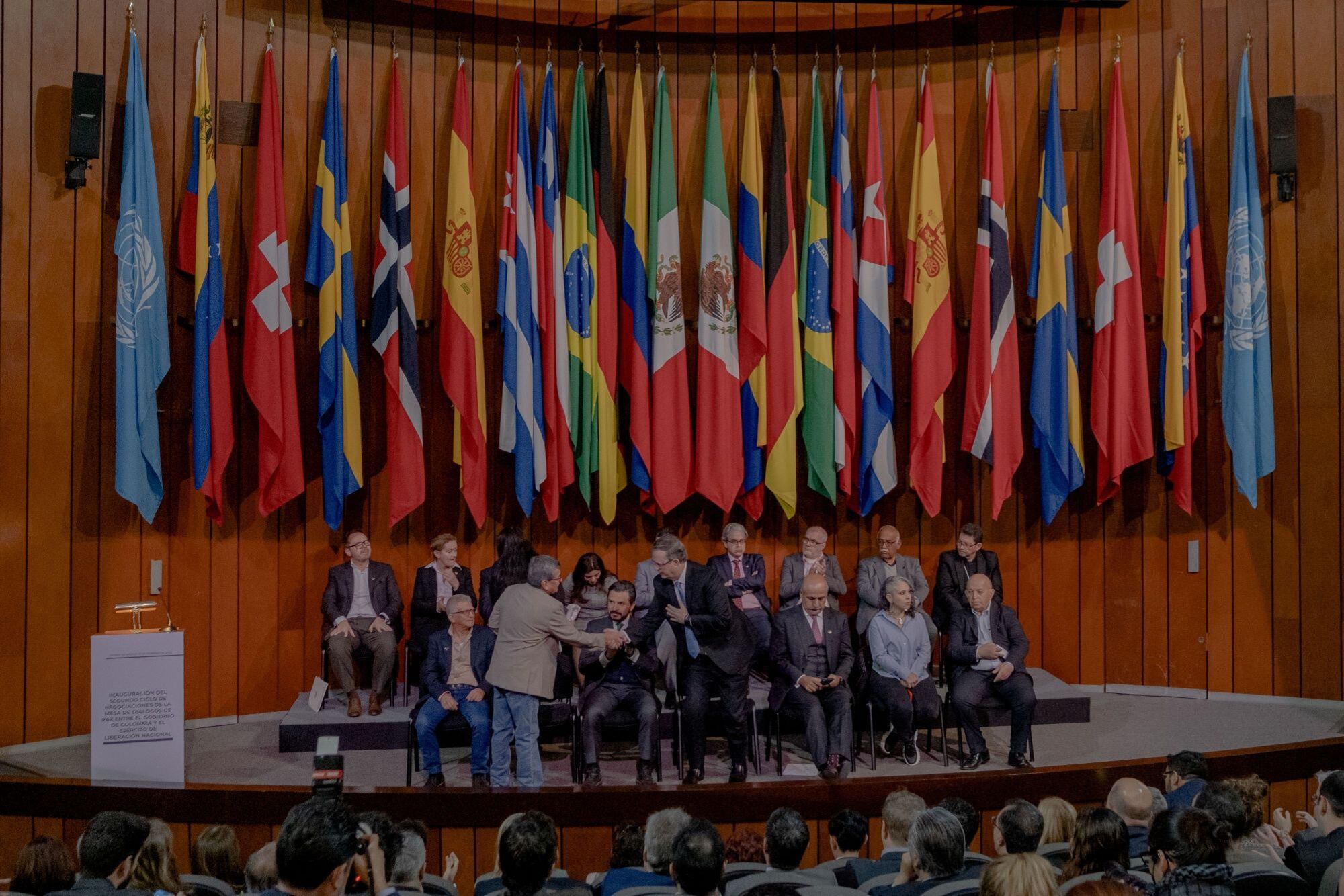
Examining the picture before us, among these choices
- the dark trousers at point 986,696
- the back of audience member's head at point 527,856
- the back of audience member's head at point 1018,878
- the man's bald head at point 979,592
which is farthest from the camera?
the man's bald head at point 979,592

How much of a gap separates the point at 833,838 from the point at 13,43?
20.2 ft

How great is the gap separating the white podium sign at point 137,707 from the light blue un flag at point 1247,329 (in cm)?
624

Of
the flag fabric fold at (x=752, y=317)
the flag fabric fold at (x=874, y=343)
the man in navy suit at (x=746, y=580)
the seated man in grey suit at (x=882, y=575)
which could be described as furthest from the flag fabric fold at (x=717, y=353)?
the seated man in grey suit at (x=882, y=575)

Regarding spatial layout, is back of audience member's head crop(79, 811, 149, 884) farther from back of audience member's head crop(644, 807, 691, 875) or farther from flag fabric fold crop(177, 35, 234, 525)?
flag fabric fold crop(177, 35, 234, 525)

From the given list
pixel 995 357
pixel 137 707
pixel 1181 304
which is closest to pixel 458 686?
pixel 137 707

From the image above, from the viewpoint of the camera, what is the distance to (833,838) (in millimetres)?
4297

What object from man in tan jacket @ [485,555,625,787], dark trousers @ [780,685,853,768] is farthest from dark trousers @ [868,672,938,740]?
man in tan jacket @ [485,555,625,787]

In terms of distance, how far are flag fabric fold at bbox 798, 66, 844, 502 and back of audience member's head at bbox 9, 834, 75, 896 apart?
5.47m

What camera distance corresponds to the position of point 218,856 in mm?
3984

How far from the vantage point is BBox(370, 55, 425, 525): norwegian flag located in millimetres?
7852

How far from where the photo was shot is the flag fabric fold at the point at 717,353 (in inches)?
324

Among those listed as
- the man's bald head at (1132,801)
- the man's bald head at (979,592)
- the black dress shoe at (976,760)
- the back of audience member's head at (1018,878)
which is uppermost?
the man's bald head at (979,592)

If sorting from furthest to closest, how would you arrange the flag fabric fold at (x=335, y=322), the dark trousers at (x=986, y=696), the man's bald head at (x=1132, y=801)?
the flag fabric fold at (x=335, y=322) < the dark trousers at (x=986, y=696) < the man's bald head at (x=1132, y=801)

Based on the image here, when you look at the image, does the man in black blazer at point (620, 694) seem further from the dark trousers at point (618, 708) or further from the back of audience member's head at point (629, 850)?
the back of audience member's head at point (629, 850)
